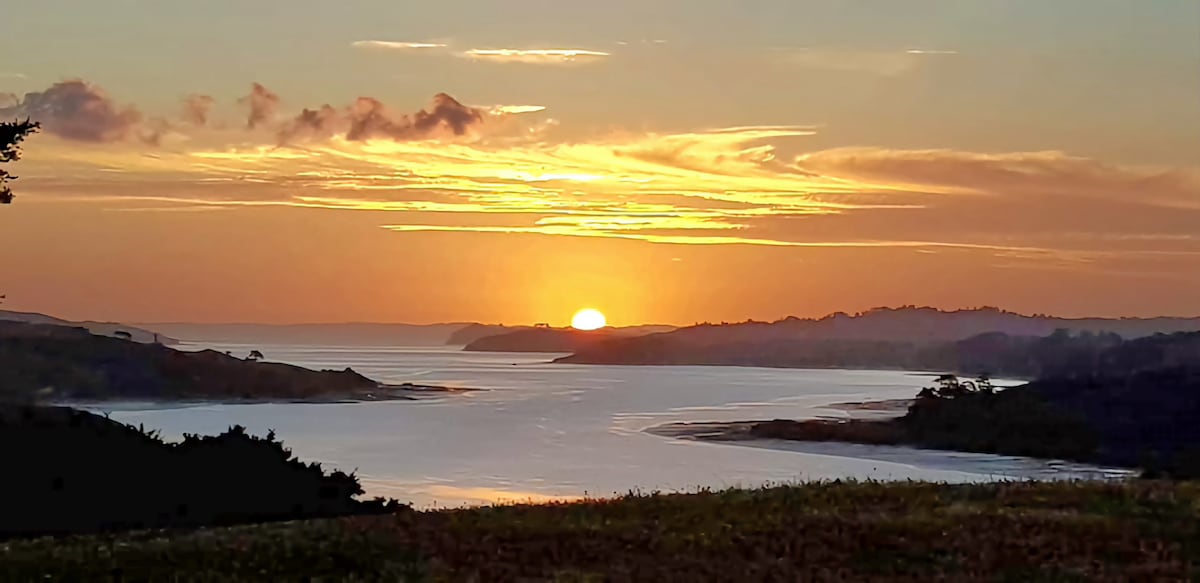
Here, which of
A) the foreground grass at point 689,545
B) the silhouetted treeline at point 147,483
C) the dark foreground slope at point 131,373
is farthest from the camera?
the dark foreground slope at point 131,373

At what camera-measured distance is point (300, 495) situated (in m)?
27.7

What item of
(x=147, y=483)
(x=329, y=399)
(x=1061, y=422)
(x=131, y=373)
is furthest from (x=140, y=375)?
(x=147, y=483)

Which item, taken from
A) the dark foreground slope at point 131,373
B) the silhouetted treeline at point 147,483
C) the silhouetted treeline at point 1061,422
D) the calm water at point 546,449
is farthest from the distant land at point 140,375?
the silhouetted treeline at point 147,483

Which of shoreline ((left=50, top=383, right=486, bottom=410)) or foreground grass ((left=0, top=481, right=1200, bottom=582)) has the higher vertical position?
shoreline ((left=50, top=383, right=486, bottom=410))

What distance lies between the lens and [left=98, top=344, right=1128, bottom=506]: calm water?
163ft

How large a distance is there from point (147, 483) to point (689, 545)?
1475 centimetres

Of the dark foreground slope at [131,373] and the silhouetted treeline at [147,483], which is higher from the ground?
the dark foreground slope at [131,373]

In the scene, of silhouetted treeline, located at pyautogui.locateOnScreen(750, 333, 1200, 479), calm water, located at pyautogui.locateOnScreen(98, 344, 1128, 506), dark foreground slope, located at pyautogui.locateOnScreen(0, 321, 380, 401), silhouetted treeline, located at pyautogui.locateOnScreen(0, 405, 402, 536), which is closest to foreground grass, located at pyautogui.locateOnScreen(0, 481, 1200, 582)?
silhouetted treeline, located at pyautogui.locateOnScreen(0, 405, 402, 536)

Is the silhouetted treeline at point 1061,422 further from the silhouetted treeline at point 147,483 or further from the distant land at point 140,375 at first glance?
the silhouetted treeline at point 147,483

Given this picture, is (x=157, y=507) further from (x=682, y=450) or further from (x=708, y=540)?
(x=682, y=450)

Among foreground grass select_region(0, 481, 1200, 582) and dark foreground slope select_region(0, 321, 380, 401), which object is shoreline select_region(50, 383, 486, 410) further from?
foreground grass select_region(0, 481, 1200, 582)

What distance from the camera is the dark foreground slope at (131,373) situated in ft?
302

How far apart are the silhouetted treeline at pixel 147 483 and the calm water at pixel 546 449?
1181 cm

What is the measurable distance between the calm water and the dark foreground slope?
3.51 m
